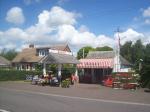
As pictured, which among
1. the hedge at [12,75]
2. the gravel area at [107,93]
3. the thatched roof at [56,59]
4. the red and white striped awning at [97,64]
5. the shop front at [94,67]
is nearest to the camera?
the gravel area at [107,93]

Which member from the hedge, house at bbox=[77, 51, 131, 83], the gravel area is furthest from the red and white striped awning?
the gravel area

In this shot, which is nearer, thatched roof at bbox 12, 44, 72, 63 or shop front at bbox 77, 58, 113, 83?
shop front at bbox 77, 58, 113, 83

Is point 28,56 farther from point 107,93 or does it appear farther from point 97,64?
point 107,93

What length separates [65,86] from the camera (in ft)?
109

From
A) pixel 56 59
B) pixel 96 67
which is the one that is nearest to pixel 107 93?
pixel 56 59

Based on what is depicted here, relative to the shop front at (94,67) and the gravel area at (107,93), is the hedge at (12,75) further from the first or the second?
the gravel area at (107,93)

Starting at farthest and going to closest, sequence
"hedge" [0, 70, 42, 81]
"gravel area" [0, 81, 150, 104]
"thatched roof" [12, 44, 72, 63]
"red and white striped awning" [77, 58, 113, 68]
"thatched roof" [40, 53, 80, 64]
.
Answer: "thatched roof" [12, 44, 72, 63] < "hedge" [0, 70, 42, 81] < "red and white striped awning" [77, 58, 113, 68] < "thatched roof" [40, 53, 80, 64] < "gravel area" [0, 81, 150, 104]

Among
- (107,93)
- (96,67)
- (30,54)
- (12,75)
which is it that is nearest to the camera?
(107,93)

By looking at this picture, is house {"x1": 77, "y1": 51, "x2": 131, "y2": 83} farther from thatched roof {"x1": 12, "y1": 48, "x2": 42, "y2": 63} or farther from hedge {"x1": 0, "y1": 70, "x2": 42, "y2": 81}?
thatched roof {"x1": 12, "y1": 48, "x2": 42, "y2": 63}

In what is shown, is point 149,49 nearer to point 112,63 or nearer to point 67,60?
point 112,63

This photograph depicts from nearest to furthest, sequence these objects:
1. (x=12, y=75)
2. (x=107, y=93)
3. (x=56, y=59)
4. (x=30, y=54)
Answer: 1. (x=107, y=93)
2. (x=56, y=59)
3. (x=12, y=75)
4. (x=30, y=54)

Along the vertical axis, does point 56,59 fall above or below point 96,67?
above

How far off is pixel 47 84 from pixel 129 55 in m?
68.2

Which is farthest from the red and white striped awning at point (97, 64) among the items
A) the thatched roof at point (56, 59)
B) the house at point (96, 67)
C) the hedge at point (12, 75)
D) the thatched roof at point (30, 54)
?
the thatched roof at point (30, 54)
